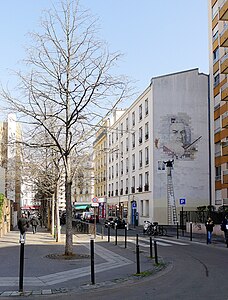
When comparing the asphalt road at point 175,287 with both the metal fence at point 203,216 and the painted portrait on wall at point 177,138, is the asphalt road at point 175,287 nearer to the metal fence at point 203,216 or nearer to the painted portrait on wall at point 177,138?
the metal fence at point 203,216

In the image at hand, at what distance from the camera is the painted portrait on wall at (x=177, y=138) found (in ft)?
171

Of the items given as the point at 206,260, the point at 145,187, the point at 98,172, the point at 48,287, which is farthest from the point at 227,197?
the point at 98,172

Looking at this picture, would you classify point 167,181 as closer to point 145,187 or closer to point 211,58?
point 145,187

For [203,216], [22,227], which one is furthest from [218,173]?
[22,227]

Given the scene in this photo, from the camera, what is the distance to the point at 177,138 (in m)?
52.2

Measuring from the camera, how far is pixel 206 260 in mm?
17297

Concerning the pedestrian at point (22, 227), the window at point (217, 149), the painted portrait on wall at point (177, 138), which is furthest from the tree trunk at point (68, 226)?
the painted portrait on wall at point (177, 138)

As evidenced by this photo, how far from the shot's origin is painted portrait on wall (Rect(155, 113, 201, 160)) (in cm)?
5197

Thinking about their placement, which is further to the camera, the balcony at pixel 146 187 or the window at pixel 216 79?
the balcony at pixel 146 187

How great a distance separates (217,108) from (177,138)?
25.5ft

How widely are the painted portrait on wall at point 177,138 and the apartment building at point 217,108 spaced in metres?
4.39

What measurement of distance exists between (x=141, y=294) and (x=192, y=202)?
140 feet

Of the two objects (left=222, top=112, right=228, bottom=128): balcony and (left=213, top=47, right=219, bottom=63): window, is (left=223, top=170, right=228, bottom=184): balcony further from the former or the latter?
(left=213, top=47, right=219, bottom=63): window

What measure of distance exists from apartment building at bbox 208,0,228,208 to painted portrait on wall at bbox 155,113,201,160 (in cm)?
439
